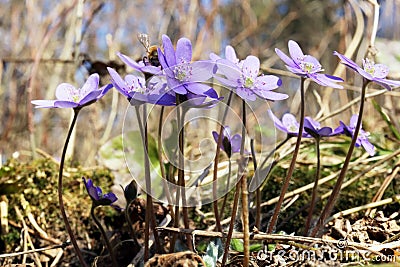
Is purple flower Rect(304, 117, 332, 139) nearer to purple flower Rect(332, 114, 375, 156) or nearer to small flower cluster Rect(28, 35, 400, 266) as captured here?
purple flower Rect(332, 114, 375, 156)

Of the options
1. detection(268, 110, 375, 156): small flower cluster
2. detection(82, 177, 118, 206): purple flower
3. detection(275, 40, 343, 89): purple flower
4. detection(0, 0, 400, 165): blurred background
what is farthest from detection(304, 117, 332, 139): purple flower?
detection(0, 0, 400, 165): blurred background

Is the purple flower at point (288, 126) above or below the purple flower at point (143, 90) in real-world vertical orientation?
below

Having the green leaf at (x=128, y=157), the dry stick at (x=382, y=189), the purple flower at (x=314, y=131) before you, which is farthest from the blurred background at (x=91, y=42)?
the purple flower at (x=314, y=131)

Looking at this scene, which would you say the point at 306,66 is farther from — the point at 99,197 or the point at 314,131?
the point at 99,197

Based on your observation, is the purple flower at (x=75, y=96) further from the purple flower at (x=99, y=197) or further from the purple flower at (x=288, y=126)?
the purple flower at (x=288, y=126)

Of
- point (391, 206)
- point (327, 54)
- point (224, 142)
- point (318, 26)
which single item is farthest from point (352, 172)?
point (318, 26)

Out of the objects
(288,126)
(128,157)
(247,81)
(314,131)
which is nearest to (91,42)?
(128,157)
